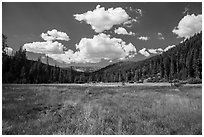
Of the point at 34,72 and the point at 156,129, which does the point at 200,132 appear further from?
the point at 34,72

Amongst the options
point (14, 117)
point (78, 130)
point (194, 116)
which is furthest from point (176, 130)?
point (14, 117)

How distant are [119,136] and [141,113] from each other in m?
2.92

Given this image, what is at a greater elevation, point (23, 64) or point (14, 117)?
point (23, 64)

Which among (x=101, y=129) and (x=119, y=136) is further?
(x=101, y=129)

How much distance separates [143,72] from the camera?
128750 mm

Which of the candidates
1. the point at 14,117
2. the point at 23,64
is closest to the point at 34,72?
the point at 23,64

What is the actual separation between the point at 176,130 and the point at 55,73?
110460mm

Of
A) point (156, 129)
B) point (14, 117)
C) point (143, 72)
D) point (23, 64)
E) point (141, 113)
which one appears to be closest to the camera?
point (156, 129)

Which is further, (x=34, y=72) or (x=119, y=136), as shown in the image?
(x=34, y=72)

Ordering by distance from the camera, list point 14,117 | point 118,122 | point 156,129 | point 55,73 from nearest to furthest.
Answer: point 156,129, point 118,122, point 14,117, point 55,73

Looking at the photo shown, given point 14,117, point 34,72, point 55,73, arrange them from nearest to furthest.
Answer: point 14,117 < point 34,72 < point 55,73

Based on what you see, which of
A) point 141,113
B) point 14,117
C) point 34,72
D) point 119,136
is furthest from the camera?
point 34,72

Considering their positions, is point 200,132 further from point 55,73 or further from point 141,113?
point 55,73

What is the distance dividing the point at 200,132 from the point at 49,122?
5.97 m
